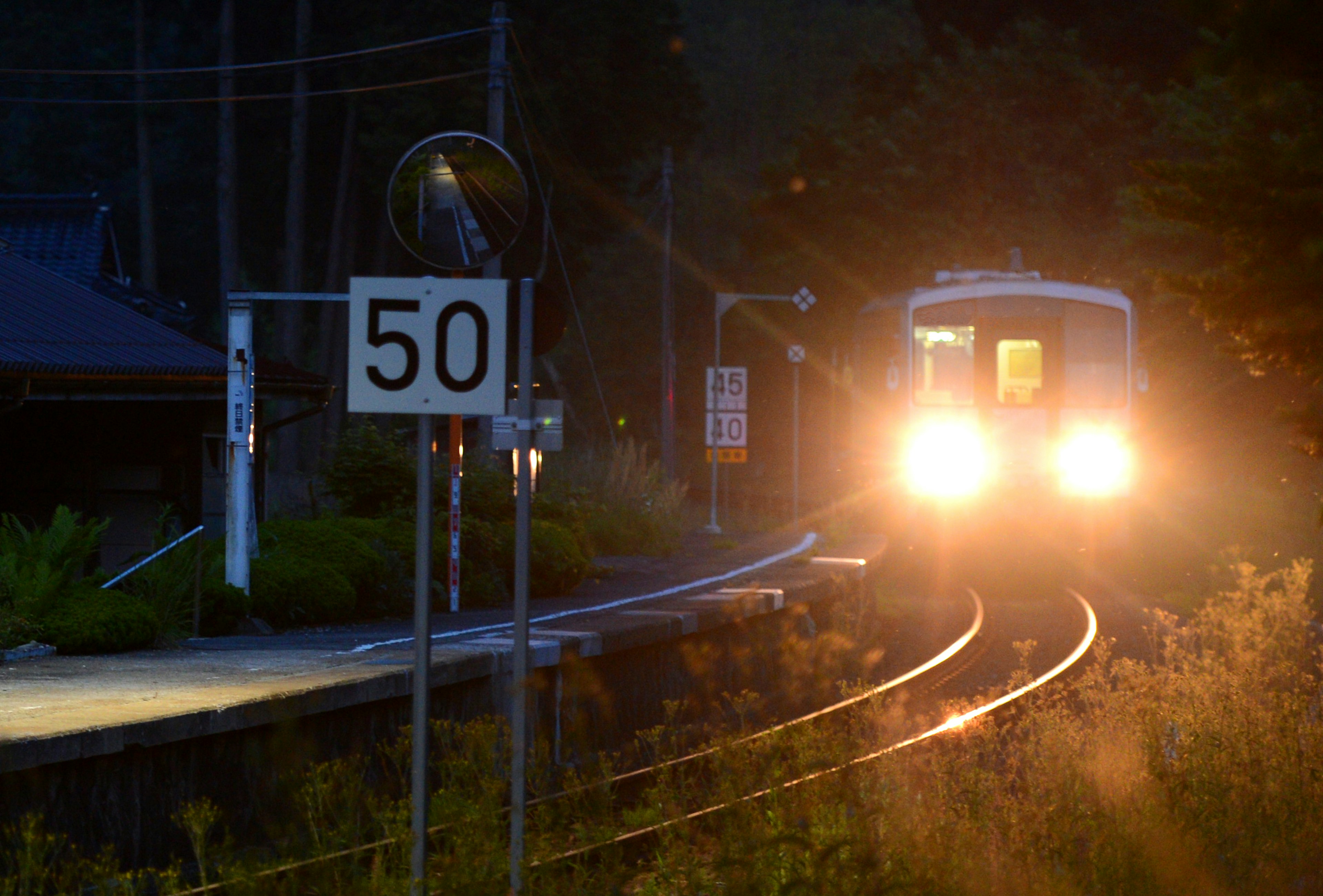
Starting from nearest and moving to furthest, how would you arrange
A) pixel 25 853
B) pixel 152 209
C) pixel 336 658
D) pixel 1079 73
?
1. pixel 25 853
2. pixel 336 658
3. pixel 1079 73
4. pixel 152 209

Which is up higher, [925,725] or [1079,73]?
[1079,73]

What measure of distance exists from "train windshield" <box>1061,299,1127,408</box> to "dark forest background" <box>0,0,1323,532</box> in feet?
4.81

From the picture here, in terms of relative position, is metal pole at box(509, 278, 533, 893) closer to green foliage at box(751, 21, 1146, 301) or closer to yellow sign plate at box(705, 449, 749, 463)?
yellow sign plate at box(705, 449, 749, 463)

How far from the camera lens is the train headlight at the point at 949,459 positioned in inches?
824

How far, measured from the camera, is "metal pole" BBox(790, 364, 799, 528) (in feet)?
75.4

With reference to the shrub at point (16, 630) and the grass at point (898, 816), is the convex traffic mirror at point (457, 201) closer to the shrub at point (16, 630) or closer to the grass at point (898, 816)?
the grass at point (898, 816)

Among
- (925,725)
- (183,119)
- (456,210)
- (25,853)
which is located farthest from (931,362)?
(183,119)

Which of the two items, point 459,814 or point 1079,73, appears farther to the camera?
point 1079,73

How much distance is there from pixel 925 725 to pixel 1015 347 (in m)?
11.5

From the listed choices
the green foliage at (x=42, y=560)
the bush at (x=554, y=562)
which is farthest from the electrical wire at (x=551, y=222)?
the green foliage at (x=42, y=560)

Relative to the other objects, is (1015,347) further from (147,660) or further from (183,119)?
(183,119)

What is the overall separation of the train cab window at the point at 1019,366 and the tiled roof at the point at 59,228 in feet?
47.0

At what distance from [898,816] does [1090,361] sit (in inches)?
630

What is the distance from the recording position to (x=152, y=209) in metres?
41.0
